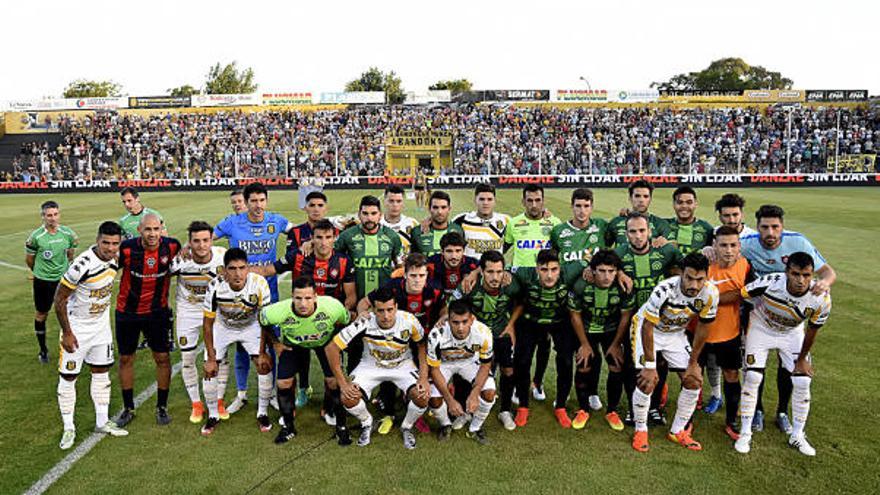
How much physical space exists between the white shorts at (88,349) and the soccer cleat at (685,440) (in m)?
5.50

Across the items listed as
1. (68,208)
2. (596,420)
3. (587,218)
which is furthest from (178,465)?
(68,208)

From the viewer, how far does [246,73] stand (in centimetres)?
8775

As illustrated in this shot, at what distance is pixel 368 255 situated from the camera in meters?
6.54

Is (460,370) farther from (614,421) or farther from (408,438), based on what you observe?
(614,421)

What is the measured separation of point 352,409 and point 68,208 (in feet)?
91.7

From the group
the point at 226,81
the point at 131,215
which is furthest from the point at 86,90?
the point at 131,215

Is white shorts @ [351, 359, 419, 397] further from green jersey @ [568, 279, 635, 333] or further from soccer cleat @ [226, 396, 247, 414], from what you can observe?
green jersey @ [568, 279, 635, 333]

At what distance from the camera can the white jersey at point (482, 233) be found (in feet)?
23.2

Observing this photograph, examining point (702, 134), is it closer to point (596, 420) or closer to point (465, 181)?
point (465, 181)

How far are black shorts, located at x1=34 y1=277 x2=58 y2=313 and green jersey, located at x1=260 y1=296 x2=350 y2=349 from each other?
4241 mm

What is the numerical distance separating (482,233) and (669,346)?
244 centimetres

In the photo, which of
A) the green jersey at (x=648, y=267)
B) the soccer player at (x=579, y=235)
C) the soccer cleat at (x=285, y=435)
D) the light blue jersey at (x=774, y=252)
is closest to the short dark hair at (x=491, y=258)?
the soccer player at (x=579, y=235)

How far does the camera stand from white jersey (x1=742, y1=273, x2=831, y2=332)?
524cm

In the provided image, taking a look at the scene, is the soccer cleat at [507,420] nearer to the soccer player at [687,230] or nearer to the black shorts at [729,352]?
the black shorts at [729,352]
